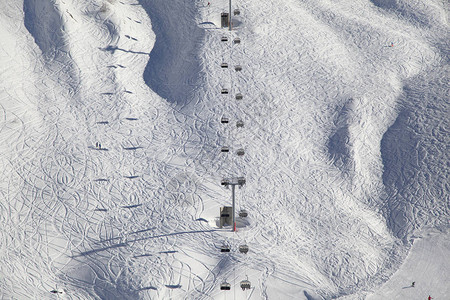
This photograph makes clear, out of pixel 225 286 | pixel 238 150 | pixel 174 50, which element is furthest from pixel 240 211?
pixel 174 50

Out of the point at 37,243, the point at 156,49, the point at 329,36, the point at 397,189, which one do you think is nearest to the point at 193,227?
the point at 37,243

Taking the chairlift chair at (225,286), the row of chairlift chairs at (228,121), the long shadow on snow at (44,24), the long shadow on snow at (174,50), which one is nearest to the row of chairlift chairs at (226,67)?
the long shadow on snow at (174,50)

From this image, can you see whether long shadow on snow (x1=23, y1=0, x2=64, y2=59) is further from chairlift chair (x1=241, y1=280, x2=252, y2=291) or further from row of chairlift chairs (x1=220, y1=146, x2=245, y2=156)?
chairlift chair (x1=241, y1=280, x2=252, y2=291)

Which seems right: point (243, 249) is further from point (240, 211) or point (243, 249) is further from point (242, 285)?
point (240, 211)

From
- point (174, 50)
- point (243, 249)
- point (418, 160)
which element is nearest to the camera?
point (243, 249)

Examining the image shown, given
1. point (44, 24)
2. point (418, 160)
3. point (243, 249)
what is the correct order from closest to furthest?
point (243, 249)
point (418, 160)
point (44, 24)

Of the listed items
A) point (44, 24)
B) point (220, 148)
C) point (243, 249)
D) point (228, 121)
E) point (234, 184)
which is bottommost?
point (243, 249)
